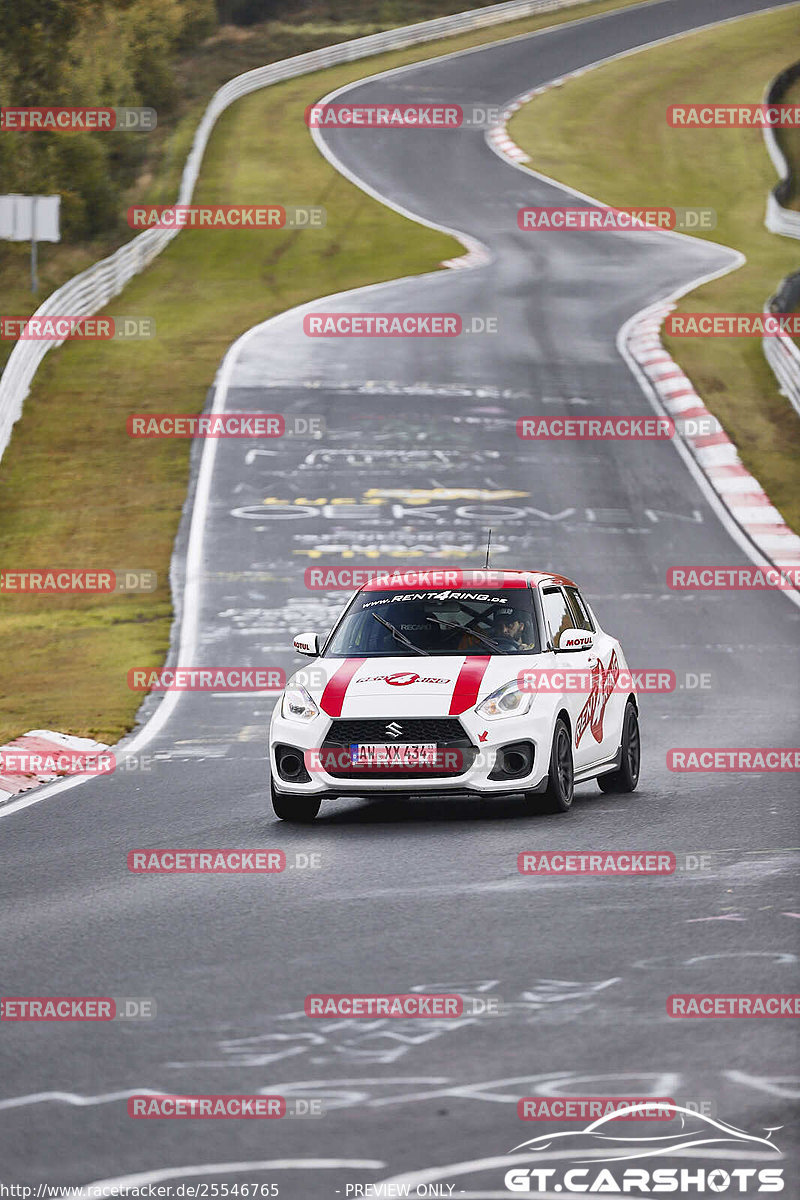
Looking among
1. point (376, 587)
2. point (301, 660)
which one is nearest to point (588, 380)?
point (301, 660)

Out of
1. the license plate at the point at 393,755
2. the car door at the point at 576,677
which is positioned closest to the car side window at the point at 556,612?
the car door at the point at 576,677

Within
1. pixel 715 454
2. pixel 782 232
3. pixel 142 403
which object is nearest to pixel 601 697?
pixel 715 454

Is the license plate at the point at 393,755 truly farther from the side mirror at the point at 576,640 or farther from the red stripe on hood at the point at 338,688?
the side mirror at the point at 576,640

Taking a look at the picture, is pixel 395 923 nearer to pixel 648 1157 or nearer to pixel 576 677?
pixel 648 1157

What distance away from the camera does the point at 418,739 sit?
34.6 feet

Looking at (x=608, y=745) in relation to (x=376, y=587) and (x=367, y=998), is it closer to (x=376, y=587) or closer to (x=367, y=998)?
(x=376, y=587)

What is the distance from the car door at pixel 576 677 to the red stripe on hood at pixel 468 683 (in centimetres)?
53

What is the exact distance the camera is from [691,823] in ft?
34.0

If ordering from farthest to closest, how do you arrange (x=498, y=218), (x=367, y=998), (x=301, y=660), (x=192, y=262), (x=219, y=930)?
(x=498, y=218) < (x=192, y=262) < (x=301, y=660) < (x=219, y=930) < (x=367, y=998)

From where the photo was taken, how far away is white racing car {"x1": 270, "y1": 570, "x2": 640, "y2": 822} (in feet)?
34.7

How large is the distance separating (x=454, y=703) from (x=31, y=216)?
30595 millimetres

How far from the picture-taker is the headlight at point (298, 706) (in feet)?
35.7

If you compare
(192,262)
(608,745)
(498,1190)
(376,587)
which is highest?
(498,1190)

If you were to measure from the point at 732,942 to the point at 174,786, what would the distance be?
5907mm
